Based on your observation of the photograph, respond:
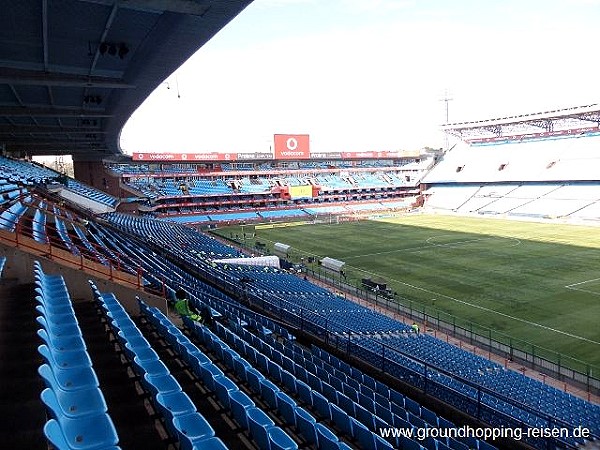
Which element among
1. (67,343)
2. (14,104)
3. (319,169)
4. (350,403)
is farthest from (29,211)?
(319,169)

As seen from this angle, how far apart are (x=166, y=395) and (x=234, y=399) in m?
0.91

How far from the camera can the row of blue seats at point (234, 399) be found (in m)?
5.56

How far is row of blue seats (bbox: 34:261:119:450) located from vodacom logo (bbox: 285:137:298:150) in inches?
2548

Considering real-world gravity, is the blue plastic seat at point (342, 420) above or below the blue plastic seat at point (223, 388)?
below

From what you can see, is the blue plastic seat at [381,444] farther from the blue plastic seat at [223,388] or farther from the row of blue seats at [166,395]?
the row of blue seats at [166,395]

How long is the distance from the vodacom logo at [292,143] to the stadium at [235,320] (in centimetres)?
2809

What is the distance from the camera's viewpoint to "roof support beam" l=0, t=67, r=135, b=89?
42.0 ft

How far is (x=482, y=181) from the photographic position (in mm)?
68375

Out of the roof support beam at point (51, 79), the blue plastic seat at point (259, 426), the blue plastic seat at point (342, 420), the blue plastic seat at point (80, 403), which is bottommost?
the blue plastic seat at point (342, 420)

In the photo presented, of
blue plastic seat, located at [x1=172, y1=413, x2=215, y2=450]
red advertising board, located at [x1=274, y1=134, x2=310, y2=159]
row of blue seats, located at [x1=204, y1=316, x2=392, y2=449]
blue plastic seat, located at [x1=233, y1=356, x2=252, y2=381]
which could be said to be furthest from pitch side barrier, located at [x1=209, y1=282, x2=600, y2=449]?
red advertising board, located at [x1=274, y1=134, x2=310, y2=159]

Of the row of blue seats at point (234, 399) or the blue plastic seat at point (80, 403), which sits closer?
the blue plastic seat at point (80, 403)

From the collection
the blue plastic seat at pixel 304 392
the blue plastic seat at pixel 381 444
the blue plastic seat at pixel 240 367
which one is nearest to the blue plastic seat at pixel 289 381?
the blue plastic seat at pixel 304 392

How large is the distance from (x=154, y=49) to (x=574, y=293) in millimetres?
24080

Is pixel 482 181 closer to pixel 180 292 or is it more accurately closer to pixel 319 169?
pixel 319 169
